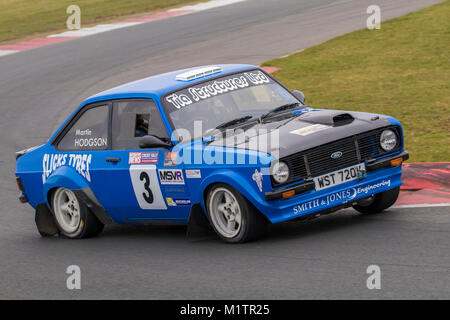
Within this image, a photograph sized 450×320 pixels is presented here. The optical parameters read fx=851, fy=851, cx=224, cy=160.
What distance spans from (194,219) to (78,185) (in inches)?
64.3

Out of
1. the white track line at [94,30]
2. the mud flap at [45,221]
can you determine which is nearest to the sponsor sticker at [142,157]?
the mud flap at [45,221]

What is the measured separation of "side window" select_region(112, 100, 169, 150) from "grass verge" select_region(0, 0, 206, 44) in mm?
21395

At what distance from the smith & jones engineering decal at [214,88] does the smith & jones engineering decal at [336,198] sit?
65.7 inches

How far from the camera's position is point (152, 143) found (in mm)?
8094

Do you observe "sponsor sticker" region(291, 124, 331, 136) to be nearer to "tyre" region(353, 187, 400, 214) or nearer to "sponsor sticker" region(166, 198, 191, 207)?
"tyre" region(353, 187, 400, 214)

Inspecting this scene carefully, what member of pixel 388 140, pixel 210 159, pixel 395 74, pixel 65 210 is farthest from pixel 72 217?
pixel 395 74

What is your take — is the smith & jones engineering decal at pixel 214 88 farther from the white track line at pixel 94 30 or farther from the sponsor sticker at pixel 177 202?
the white track line at pixel 94 30

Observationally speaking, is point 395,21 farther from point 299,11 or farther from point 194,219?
point 194,219

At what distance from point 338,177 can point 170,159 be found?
160 centimetres

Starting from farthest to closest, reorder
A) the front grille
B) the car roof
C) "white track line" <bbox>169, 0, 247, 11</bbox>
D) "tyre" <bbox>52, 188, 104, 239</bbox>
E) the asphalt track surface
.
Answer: "white track line" <bbox>169, 0, 247, 11</bbox> < "tyre" <bbox>52, 188, 104, 239</bbox> < the car roof < the front grille < the asphalt track surface

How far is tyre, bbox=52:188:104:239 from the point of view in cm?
907

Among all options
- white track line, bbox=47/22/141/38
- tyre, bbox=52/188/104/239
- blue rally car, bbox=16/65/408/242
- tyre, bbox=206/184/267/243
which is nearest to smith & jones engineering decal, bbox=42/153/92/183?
blue rally car, bbox=16/65/408/242

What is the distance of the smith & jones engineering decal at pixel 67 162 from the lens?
893 cm

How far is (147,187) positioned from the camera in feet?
27.3
